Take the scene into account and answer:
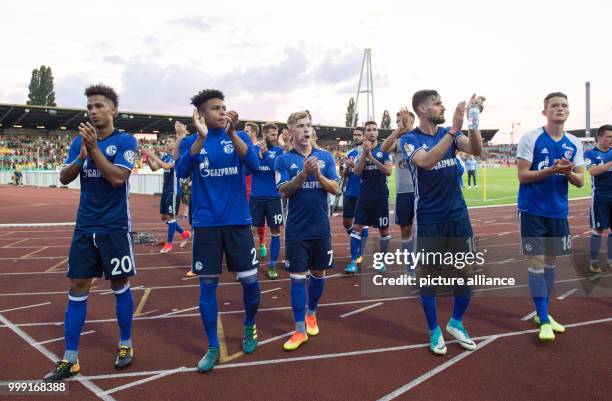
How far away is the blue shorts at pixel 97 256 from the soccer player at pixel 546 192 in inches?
147

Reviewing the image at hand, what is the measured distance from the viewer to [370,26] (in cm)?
4328

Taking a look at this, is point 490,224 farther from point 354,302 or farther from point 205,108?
point 205,108

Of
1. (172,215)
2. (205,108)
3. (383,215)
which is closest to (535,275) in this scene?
(383,215)

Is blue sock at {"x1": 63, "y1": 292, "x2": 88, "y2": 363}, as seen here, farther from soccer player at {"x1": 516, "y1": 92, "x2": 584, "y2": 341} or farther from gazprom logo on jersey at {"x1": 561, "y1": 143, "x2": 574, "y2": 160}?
gazprom logo on jersey at {"x1": 561, "y1": 143, "x2": 574, "y2": 160}

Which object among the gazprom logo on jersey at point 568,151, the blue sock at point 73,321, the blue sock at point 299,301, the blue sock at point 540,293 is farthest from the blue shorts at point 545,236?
the blue sock at point 73,321

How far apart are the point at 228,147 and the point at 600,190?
18.8ft

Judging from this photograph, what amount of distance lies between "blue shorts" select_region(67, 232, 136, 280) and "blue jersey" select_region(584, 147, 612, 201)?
6301 mm

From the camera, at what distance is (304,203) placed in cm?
432

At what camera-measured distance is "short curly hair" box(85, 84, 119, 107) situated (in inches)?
148

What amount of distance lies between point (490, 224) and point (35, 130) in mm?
44446

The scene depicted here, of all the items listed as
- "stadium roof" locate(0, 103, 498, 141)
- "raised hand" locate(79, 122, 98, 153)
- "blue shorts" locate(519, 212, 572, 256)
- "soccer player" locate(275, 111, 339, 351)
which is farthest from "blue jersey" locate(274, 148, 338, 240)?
"stadium roof" locate(0, 103, 498, 141)

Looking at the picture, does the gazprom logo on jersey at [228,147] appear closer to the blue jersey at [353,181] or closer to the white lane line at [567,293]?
the blue jersey at [353,181]

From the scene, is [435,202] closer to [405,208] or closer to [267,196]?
[405,208]

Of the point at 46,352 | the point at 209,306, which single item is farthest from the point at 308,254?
the point at 46,352
